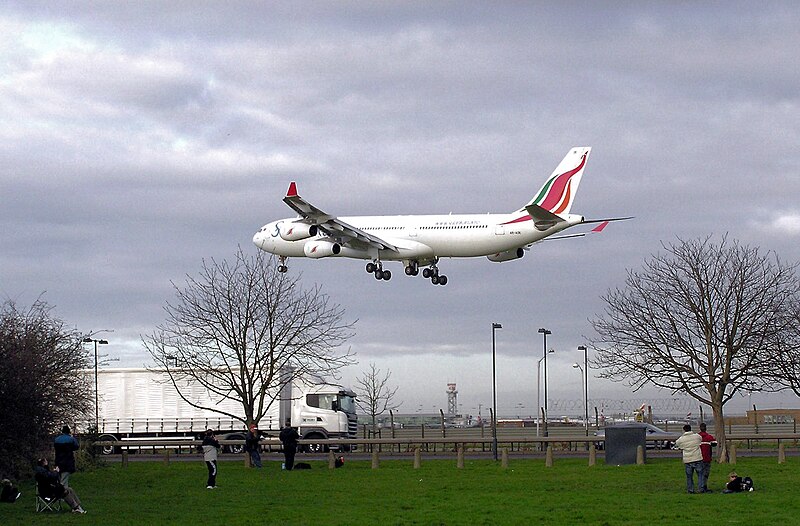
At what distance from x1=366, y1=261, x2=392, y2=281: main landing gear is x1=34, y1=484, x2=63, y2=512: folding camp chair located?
1033 inches

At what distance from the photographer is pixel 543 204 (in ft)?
158

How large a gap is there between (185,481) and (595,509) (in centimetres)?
1376

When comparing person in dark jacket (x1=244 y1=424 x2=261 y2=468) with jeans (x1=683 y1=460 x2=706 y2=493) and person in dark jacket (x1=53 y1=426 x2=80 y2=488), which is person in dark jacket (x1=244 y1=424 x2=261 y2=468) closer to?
person in dark jacket (x1=53 y1=426 x2=80 y2=488)

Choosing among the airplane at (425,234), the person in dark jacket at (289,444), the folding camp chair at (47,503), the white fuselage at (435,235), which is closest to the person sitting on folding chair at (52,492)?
the folding camp chair at (47,503)

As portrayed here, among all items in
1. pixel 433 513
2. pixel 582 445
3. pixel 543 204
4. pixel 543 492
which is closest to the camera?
pixel 433 513

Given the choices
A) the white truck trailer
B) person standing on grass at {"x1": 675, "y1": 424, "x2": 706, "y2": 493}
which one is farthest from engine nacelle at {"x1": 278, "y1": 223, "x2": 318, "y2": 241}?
person standing on grass at {"x1": 675, "y1": 424, "x2": 706, "y2": 493}

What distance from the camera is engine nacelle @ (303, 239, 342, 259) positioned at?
164ft

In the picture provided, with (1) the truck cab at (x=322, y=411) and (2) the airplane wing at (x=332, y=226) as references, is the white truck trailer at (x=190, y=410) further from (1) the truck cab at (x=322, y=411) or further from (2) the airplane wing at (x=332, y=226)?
(2) the airplane wing at (x=332, y=226)

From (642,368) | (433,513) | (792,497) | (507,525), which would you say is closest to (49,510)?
(433,513)

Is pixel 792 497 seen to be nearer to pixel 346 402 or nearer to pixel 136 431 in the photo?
pixel 346 402

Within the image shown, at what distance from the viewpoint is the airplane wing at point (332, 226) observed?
153 feet

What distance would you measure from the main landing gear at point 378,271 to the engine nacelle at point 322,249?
5.09 ft

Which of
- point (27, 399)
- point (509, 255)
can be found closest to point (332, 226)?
point (509, 255)

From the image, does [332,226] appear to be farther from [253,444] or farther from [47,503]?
[47,503]
